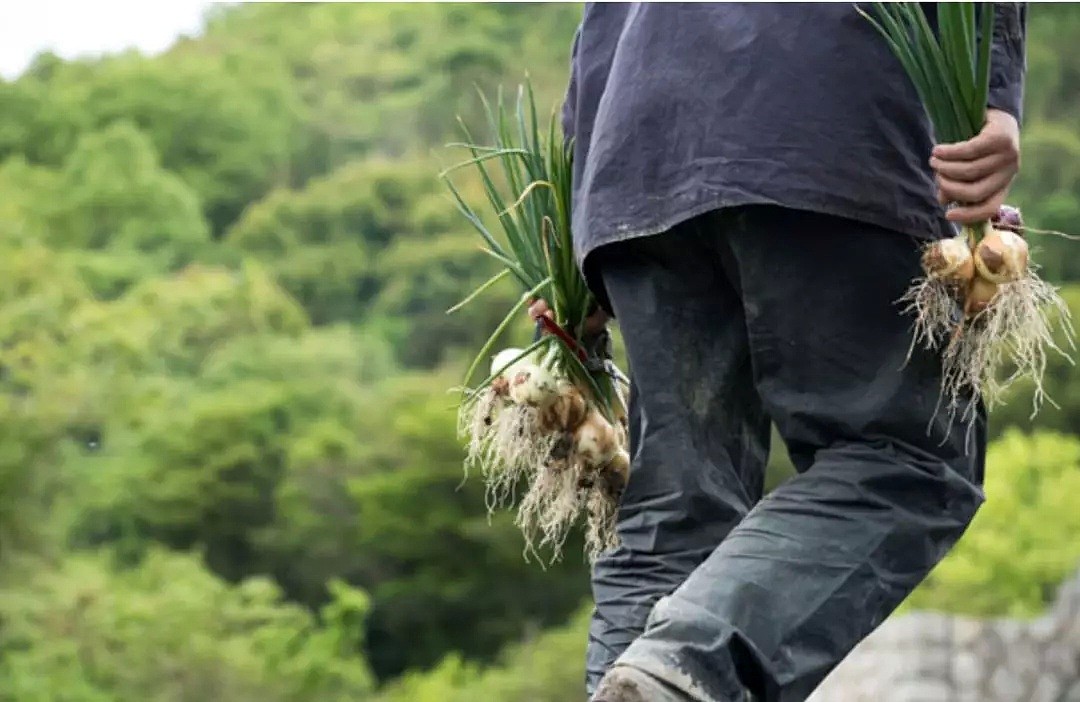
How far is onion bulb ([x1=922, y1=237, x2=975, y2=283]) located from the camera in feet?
5.44

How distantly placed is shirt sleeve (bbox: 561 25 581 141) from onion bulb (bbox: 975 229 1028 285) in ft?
1.66

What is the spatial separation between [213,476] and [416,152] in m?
11.7

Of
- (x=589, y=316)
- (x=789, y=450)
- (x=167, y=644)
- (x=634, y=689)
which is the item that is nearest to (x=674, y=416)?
(x=789, y=450)

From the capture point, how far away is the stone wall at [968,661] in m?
8.67

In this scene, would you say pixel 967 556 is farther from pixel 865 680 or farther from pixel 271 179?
pixel 271 179

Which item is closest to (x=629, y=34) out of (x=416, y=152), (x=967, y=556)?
(x=967, y=556)

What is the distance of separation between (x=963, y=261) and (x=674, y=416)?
321 millimetres

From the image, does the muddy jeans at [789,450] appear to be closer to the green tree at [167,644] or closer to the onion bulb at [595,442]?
the onion bulb at [595,442]

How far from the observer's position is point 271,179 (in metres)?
31.1

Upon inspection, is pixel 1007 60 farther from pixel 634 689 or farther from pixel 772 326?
pixel 634 689

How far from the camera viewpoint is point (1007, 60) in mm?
1732

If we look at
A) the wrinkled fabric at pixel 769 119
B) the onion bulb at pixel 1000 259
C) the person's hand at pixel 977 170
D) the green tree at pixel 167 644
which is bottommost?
the green tree at pixel 167 644

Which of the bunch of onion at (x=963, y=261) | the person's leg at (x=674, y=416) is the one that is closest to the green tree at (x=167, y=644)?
the person's leg at (x=674, y=416)

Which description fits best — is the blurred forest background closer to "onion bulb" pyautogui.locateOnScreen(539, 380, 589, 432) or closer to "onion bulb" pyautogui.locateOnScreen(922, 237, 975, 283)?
"onion bulb" pyautogui.locateOnScreen(539, 380, 589, 432)
